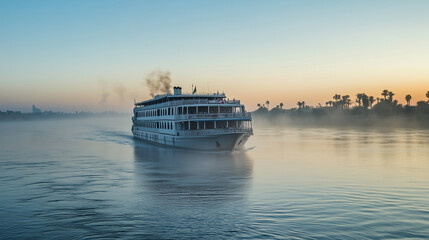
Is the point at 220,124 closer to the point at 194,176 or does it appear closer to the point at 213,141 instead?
the point at 213,141

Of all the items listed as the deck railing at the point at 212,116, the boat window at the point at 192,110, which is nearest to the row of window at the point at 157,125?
the boat window at the point at 192,110

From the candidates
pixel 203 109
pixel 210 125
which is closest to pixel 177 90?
pixel 203 109

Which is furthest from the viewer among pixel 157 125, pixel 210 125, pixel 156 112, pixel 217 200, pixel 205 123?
pixel 157 125

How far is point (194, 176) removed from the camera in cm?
2964

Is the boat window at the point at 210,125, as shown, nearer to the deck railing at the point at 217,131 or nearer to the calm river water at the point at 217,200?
the deck railing at the point at 217,131

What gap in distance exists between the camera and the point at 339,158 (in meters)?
42.1

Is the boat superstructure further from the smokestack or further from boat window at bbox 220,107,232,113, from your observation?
the smokestack

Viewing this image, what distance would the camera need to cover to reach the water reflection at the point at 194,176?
22.1 meters

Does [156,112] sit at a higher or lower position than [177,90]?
lower

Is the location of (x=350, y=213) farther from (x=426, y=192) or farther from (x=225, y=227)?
(x=426, y=192)

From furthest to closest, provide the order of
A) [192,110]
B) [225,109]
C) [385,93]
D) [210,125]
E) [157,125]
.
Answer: [385,93] → [157,125] → [225,109] → [192,110] → [210,125]

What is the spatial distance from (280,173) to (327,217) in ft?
49.2

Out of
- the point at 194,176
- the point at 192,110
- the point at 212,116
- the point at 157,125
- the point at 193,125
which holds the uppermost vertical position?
the point at 192,110

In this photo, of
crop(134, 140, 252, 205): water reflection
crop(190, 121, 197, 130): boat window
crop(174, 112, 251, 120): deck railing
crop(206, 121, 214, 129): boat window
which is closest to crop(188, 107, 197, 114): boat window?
crop(190, 121, 197, 130): boat window
